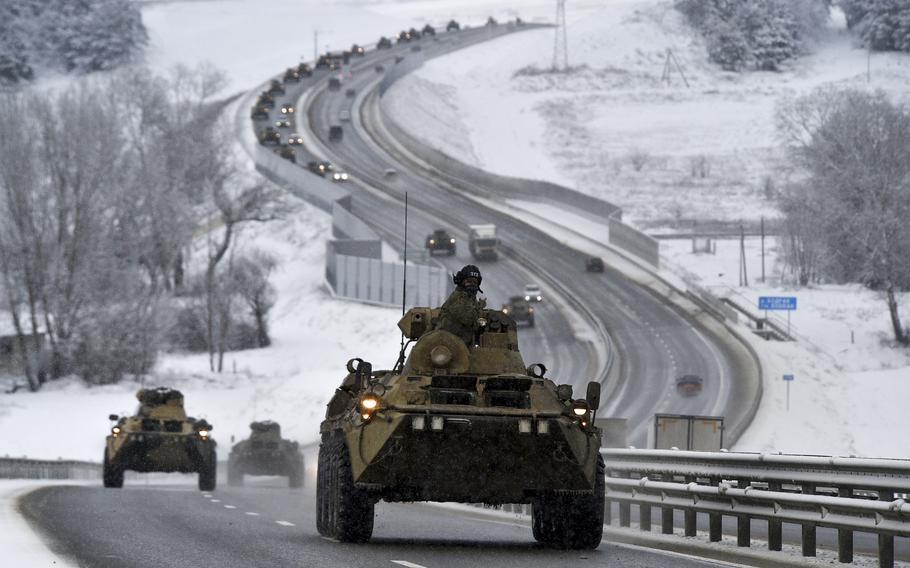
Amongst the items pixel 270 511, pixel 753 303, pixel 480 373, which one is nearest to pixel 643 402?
pixel 753 303

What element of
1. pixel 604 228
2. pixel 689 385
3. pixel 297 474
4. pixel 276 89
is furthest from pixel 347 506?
pixel 276 89

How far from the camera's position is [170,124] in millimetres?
115000

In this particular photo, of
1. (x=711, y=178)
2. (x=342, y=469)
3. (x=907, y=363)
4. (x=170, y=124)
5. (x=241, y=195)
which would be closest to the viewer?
(x=342, y=469)

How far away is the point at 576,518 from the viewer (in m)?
17.3

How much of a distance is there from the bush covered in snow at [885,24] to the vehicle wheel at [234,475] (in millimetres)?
127932

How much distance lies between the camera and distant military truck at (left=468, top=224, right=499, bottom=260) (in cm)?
9506

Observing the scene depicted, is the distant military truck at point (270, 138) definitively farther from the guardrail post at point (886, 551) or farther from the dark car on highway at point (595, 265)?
the guardrail post at point (886, 551)

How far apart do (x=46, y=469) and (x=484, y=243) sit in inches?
1988

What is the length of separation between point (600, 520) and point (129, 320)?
6459 centimetres

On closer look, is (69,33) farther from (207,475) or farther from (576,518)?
(576,518)

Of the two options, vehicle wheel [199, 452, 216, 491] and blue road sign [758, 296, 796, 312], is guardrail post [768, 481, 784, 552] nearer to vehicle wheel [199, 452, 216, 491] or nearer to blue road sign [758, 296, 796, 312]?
vehicle wheel [199, 452, 216, 491]

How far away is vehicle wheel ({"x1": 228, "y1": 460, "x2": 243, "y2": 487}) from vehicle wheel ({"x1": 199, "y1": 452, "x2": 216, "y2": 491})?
6.97 meters

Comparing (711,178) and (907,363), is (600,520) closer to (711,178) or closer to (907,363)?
(907,363)

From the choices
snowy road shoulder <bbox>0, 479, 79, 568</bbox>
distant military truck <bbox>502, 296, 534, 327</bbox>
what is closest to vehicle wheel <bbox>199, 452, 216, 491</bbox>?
snowy road shoulder <bbox>0, 479, 79, 568</bbox>
